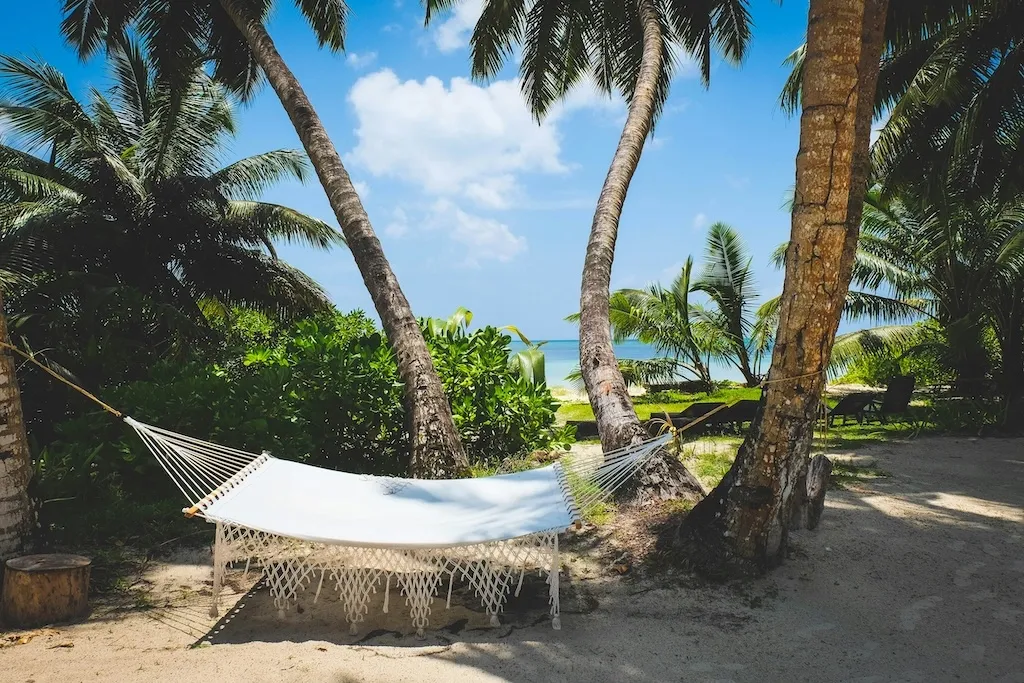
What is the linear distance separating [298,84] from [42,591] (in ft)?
12.0

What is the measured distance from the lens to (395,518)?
303 centimetres

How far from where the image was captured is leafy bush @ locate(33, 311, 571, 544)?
443cm

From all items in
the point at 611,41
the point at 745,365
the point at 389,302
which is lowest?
the point at 745,365

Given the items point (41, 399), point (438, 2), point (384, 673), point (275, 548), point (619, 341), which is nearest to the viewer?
point (384, 673)

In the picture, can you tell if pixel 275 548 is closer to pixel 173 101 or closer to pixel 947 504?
pixel 947 504

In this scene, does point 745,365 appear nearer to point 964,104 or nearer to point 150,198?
point 964,104

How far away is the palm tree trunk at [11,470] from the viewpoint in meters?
3.15

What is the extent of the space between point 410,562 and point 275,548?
1123 mm

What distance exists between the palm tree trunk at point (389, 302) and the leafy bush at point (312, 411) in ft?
1.61

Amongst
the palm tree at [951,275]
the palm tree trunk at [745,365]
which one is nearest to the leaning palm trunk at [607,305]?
the palm tree at [951,275]

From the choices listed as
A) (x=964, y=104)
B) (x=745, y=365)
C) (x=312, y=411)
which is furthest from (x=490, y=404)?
(x=745, y=365)

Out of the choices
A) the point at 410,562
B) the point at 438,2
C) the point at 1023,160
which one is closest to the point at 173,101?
the point at 438,2

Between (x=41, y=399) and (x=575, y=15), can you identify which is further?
(x=575, y=15)

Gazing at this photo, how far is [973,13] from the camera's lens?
698 centimetres
